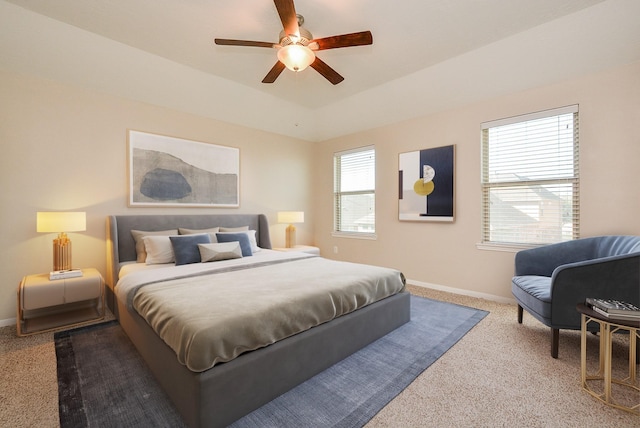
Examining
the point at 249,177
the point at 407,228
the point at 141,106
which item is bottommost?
the point at 407,228

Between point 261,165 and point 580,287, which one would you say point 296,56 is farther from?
point 580,287

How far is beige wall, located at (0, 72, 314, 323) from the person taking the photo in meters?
2.85

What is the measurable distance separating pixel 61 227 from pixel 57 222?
0.06 m

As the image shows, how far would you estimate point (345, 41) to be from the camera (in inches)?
90.3

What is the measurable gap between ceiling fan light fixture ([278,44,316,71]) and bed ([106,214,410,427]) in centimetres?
183

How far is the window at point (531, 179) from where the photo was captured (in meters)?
3.12

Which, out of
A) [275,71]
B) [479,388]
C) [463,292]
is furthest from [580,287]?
[275,71]

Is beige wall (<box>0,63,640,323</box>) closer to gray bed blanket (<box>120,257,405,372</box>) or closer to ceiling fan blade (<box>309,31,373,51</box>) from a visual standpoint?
gray bed blanket (<box>120,257,405,372</box>)

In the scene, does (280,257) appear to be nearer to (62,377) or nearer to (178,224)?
(178,224)

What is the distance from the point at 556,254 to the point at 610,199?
30.9 inches

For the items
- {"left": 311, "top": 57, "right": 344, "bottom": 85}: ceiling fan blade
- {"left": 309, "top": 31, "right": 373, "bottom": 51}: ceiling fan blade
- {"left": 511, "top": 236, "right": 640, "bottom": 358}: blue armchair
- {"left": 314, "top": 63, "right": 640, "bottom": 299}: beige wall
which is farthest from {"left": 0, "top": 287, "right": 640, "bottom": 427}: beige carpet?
{"left": 311, "top": 57, "right": 344, "bottom": 85}: ceiling fan blade

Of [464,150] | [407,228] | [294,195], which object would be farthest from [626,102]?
[294,195]

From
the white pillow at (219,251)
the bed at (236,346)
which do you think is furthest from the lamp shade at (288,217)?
the white pillow at (219,251)

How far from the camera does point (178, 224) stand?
3.81 meters
